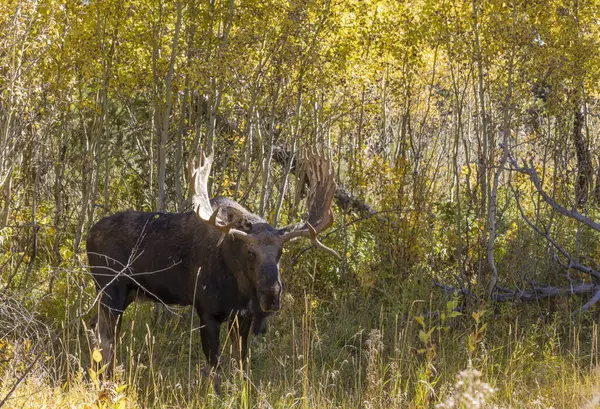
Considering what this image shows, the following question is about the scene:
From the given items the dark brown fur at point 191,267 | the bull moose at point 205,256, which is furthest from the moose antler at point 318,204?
the dark brown fur at point 191,267

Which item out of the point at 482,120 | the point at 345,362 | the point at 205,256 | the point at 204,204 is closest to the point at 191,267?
the point at 205,256

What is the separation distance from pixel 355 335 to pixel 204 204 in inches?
86.6

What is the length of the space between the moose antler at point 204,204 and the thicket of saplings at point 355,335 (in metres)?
0.93

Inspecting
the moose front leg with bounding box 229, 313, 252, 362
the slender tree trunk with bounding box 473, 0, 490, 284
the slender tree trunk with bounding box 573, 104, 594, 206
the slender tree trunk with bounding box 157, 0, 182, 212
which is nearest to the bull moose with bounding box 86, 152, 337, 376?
the moose front leg with bounding box 229, 313, 252, 362

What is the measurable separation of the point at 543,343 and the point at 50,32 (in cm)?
610

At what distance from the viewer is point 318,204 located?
8.00 m

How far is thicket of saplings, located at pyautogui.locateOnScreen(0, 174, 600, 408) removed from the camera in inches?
249

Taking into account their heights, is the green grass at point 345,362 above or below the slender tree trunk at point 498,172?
below

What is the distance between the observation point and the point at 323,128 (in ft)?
32.6

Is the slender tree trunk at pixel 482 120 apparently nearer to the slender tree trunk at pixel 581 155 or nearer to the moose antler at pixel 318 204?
the slender tree trunk at pixel 581 155

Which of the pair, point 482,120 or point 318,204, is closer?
point 318,204

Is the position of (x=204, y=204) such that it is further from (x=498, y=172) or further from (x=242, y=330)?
(x=498, y=172)

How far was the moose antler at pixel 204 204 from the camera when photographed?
7.11 metres

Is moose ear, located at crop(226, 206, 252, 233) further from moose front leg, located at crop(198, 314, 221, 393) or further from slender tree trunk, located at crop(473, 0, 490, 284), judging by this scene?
slender tree trunk, located at crop(473, 0, 490, 284)
